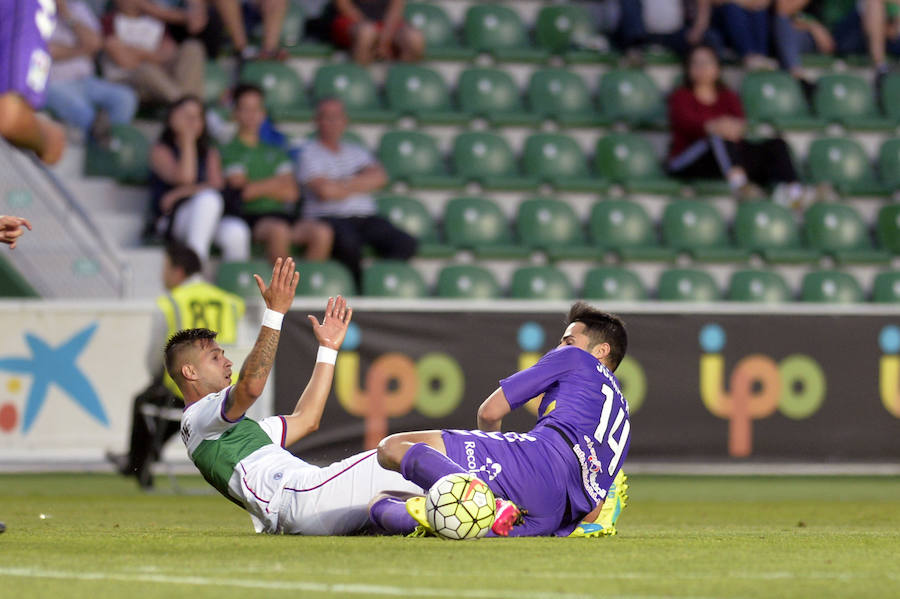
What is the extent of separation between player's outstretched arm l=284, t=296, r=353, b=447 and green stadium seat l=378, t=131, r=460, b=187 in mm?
6996

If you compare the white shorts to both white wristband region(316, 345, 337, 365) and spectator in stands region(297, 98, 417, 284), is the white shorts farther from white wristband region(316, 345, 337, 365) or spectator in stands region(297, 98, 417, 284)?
spectator in stands region(297, 98, 417, 284)

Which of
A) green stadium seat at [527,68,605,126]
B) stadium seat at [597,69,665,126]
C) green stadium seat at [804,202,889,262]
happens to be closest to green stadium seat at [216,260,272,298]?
green stadium seat at [527,68,605,126]

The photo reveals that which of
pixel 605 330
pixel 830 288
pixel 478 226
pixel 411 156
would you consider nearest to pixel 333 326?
pixel 605 330

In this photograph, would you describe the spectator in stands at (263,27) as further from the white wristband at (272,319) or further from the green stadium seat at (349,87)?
the white wristband at (272,319)

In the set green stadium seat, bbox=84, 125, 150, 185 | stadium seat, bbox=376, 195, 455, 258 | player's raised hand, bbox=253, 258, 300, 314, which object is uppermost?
green stadium seat, bbox=84, 125, 150, 185

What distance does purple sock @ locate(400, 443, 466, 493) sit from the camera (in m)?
5.18

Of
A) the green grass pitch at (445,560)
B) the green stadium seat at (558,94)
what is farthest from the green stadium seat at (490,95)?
the green grass pitch at (445,560)

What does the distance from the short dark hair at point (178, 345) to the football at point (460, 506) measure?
1266 millimetres

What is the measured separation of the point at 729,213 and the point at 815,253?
3.09 ft

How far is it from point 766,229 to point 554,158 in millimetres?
2074

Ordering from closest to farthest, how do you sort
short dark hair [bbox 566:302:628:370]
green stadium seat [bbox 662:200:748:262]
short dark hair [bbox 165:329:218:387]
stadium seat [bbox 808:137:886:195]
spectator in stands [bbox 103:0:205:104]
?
short dark hair [bbox 165:329:218:387]
short dark hair [bbox 566:302:628:370]
spectator in stands [bbox 103:0:205:104]
green stadium seat [bbox 662:200:748:262]
stadium seat [bbox 808:137:886:195]

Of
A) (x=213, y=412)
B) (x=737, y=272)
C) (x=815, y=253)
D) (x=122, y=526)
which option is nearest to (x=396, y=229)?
(x=737, y=272)

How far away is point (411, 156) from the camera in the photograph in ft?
42.7

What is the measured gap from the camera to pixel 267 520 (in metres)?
5.67
